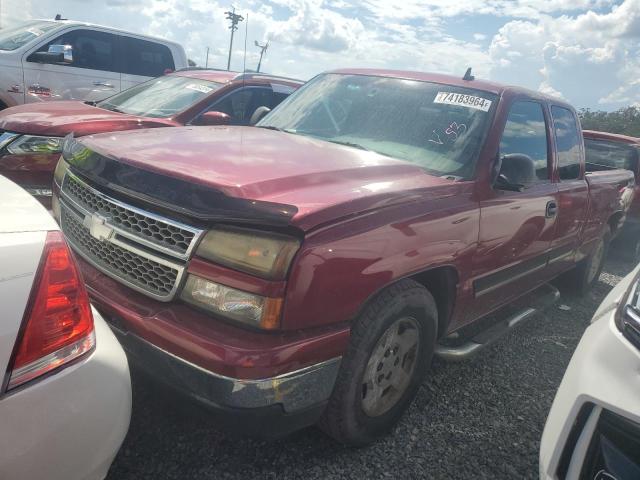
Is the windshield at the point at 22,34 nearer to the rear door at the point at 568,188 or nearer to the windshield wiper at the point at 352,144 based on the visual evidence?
the windshield wiper at the point at 352,144

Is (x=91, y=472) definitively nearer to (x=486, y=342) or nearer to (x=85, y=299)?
(x=85, y=299)

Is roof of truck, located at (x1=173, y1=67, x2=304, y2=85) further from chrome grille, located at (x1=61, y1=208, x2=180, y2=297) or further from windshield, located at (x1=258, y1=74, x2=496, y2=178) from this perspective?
chrome grille, located at (x1=61, y1=208, x2=180, y2=297)

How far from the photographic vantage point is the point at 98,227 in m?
2.19

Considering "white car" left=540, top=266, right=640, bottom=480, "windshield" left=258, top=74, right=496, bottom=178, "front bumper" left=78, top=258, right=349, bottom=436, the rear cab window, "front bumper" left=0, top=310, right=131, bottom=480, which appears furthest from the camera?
the rear cab window

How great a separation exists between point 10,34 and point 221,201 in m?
8.03

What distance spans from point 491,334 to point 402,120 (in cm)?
147

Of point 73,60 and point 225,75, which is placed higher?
point 225,75

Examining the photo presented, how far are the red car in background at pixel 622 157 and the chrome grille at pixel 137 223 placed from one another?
6.37 metres

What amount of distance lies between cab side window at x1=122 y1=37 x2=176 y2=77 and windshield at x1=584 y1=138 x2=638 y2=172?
6914 millimetres

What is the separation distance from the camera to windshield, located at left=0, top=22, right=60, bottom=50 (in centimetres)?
746

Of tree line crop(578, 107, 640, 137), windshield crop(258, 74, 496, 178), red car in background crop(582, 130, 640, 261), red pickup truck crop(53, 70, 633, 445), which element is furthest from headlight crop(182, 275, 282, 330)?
tree line crop(578, 107, 640, 137)

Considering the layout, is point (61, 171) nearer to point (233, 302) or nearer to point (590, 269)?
point (233, 302)

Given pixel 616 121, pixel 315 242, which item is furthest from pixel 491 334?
pixel 616 121

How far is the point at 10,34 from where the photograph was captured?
7.87m
